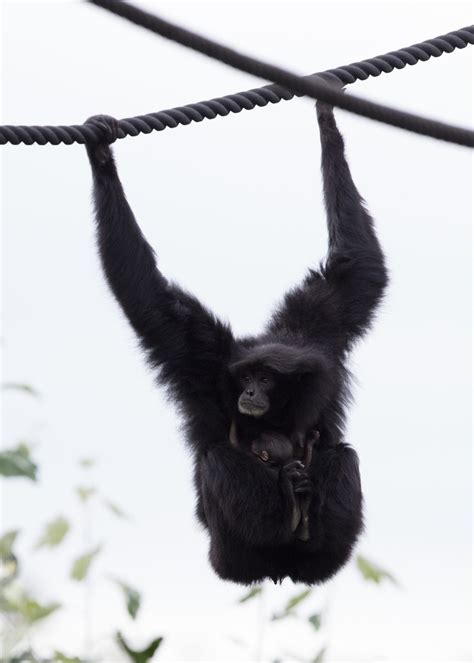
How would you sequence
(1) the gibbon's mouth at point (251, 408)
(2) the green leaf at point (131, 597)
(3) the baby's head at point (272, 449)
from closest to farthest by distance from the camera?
(1) the gibbon's mouth at point (251, 408) < (3) the baby's head at point (272, 449) < (2) the green leaf at point (131, 597)

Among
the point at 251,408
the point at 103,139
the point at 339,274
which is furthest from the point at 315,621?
the point at 103,139

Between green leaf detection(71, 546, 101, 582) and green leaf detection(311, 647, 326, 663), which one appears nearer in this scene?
green leaf detection(311, 647, 326, 663)

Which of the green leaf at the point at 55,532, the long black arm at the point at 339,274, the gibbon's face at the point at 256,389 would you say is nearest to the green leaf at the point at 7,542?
the green leaf at the point at 55,532

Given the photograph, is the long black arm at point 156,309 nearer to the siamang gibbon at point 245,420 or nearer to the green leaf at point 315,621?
the siamang gibbon at point 245,420

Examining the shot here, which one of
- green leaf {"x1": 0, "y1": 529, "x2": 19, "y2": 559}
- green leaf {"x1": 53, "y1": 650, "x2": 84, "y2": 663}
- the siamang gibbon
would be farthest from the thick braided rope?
green leaf {"x1": 0, "y1": 529, "x2": 19, "y2": 559}

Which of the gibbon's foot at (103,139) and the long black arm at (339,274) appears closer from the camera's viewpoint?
the gibbon's foot at (103,139)

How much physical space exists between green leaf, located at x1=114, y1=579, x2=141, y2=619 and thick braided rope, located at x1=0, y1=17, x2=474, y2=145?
2801 millimetres

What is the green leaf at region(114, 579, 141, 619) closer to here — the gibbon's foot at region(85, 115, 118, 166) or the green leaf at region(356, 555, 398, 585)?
the green leaf at region(356, 555, 398, 585)

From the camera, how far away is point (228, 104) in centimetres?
631

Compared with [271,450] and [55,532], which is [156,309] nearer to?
[271,450]

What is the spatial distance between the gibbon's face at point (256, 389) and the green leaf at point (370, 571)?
1.61m

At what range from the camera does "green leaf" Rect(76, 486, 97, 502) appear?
28.9ft

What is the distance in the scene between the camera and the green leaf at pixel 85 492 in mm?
8810

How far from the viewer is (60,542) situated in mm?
8492
